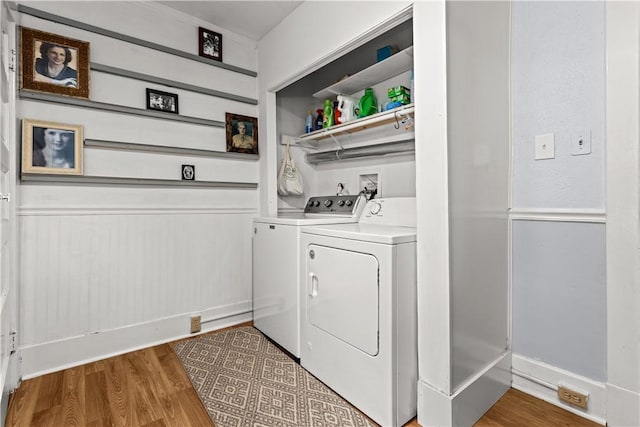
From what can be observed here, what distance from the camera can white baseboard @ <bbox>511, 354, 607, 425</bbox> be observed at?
1.45m

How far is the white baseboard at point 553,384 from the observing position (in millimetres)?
1445

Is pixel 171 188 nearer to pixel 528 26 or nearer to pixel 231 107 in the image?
pixel 231 107

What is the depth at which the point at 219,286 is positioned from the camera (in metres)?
2.56

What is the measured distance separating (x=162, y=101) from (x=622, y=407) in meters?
3.06

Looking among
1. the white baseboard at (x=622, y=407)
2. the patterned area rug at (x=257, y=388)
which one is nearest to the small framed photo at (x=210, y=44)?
the patterned area rug at (x=257, y=388)

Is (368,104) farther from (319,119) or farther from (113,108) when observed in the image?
(113,108)

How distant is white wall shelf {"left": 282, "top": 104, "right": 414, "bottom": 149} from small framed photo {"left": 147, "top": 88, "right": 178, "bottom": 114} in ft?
3.40

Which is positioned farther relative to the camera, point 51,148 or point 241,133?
point 241,133

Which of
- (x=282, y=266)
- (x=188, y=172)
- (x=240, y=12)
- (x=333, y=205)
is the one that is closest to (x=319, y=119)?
(x=333, y=205)

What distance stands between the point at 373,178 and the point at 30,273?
2307mm

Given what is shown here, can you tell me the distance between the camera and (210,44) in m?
2.48

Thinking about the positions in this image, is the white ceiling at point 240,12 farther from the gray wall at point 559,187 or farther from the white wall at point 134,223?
the gray wall at point 559,187

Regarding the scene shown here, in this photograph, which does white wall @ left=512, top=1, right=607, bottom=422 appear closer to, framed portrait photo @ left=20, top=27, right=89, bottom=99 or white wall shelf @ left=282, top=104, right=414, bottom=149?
white wall shelf @ left=282, top=104, right=414, bottom=149

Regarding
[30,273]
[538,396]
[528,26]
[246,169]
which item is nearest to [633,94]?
[528,26]
